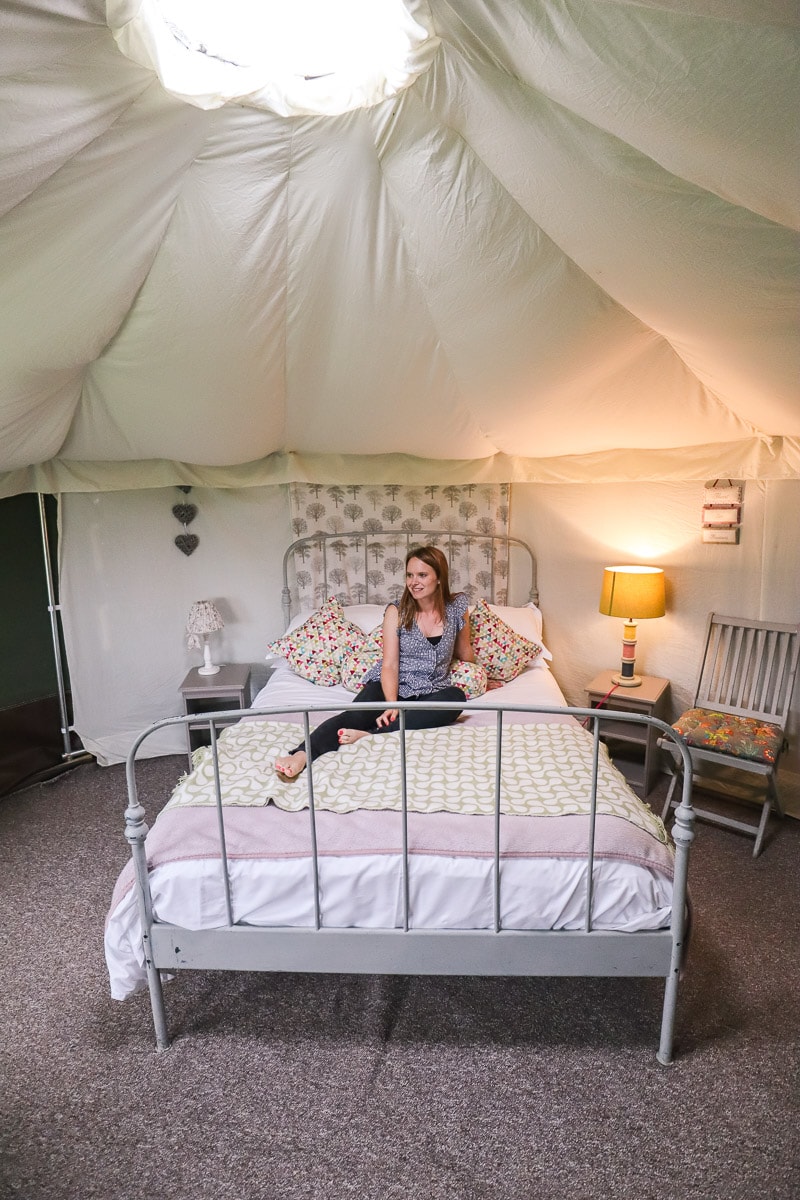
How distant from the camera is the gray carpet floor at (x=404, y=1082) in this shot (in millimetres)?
1811

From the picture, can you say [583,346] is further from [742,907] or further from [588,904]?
[742,907]

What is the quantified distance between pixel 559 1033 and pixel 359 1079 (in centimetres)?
63

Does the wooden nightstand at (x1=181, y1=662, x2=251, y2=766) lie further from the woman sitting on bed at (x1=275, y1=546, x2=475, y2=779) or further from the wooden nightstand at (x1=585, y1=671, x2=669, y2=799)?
the wooden nightstand at (x1=585, y1=671, x2=669, y2=799)

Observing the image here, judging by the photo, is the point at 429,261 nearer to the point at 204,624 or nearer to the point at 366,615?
the point at 366,615

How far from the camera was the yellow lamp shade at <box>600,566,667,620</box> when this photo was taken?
371 centimetres

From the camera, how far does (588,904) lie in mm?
2006

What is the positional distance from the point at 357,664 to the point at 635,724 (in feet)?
4.92

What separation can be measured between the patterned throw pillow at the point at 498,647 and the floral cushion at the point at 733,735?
2.70 ft

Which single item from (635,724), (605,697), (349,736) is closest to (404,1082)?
(349,736)

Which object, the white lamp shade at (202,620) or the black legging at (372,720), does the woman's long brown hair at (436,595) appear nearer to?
the black legging at (372,720)

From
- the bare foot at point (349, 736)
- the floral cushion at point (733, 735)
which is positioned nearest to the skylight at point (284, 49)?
the bare foot at point (349, 736)

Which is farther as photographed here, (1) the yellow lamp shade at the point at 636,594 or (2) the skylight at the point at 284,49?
(1) the yellow lamp shade at the point at 636,594

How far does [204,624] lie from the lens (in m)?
4.16

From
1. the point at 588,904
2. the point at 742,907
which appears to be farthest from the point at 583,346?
the point at 742,907
